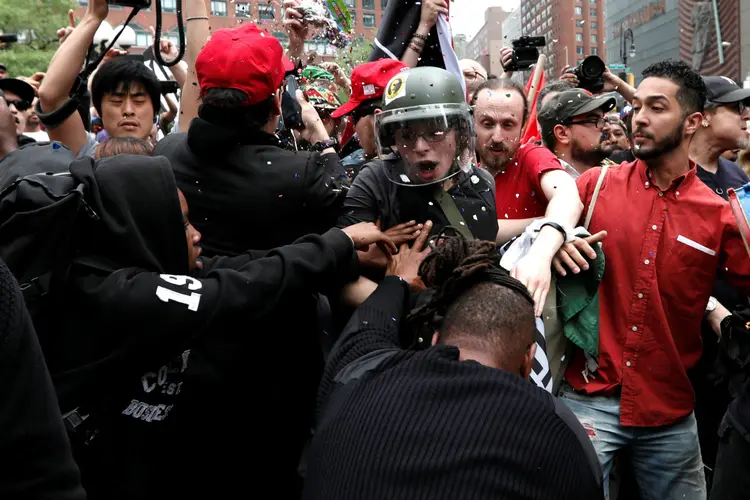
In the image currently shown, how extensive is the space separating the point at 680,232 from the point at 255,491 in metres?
1.99

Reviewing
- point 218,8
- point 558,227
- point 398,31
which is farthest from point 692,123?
point 218,8

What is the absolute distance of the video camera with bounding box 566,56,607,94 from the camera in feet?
16.1

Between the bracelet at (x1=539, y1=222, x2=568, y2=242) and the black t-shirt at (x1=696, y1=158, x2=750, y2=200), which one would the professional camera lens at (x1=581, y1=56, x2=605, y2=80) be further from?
the bracelet at (x1=539, y1=222, x2=568, y2=242)

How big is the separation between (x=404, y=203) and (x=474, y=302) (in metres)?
0.57

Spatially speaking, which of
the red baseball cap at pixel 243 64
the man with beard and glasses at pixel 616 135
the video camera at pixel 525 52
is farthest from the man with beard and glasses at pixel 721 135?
the red baseball cap at pixel 243 64

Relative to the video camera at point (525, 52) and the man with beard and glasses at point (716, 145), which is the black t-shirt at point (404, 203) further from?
the video camera at point (525, 52)

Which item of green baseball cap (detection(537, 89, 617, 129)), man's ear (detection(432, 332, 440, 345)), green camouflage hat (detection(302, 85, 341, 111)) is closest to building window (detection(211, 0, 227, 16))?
green camouflage hat (detection(302, 85, 341, 111))

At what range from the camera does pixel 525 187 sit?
337cm

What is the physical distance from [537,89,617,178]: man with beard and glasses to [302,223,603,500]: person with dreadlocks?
8.73 feet

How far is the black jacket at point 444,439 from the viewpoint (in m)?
1.58

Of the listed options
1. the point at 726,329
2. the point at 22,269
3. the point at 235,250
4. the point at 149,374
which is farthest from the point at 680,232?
the point at 22,269

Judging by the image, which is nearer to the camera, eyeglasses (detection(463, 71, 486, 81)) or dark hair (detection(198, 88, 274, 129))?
dark hair (detection(198, 88, 274, 129))

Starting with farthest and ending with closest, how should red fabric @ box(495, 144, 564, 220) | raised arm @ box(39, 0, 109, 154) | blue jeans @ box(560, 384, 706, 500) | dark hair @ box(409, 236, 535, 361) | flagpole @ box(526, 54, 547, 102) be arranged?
flagpole @ box(526, 54, 547, 102) < red fabric @ box(495, 144, 564, 220) < blue jeans @ box(560, 384, 706, 500) < raised arm @ box(39, 0, 109, 154) < dark hair @ box(409, 236, 535, 361)

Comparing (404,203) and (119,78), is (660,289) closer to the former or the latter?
(404,203)
